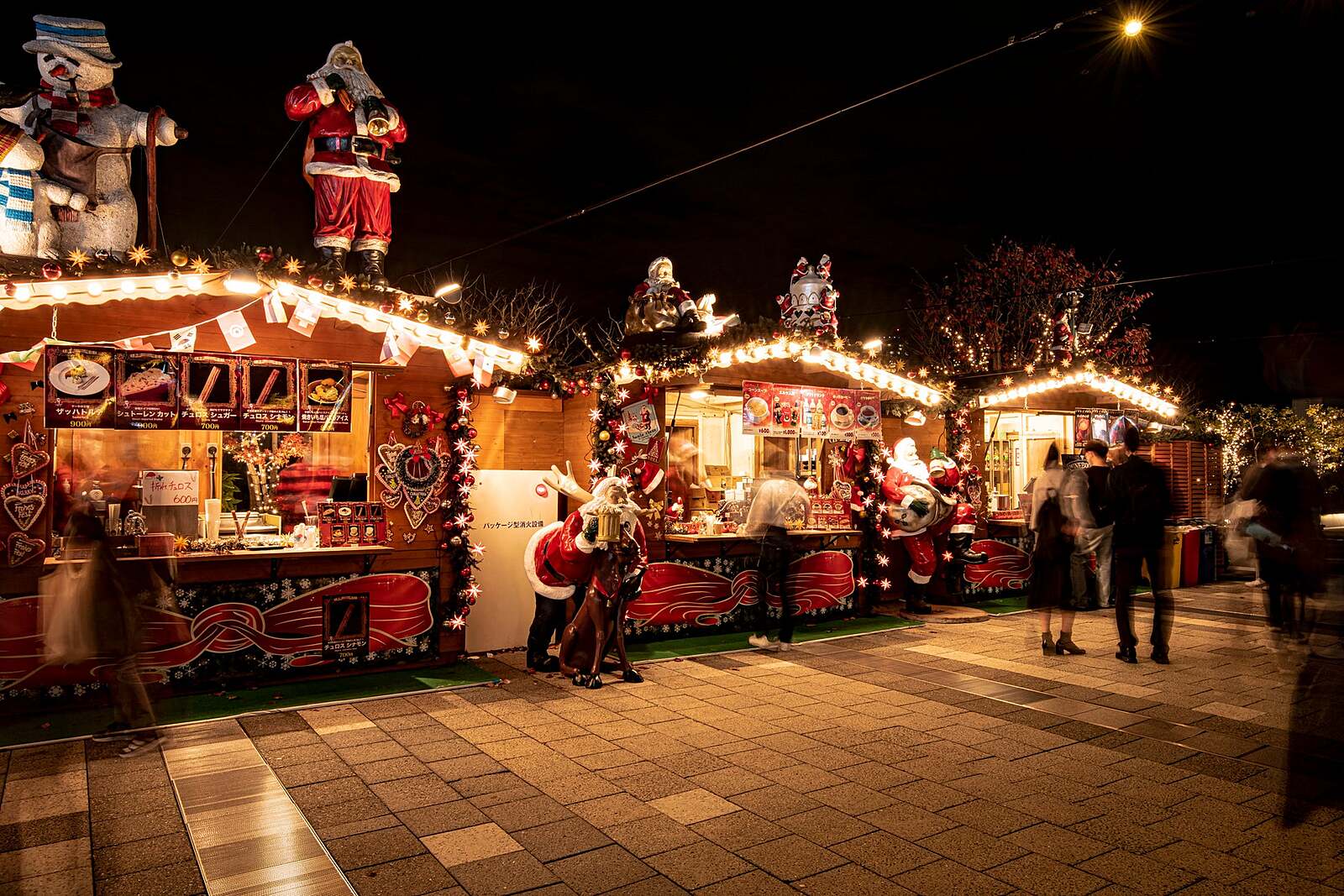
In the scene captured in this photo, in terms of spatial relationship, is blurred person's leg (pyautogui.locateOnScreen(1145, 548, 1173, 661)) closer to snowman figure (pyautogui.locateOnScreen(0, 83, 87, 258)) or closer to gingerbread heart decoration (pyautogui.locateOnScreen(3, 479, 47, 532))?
gingerbread heart decoration (pyautogui.locateOnScreen(3, 479, 47, 532))

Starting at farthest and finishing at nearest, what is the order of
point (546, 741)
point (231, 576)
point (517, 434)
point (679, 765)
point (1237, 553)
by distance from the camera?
point (517, 434) → point (231, 576) → point (1237, 553) → point (546, 741) → point (679, 765)

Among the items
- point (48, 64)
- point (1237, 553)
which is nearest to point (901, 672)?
point (1237, 553)

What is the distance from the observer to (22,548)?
6.62m

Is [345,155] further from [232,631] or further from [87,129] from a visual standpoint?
[232,631]

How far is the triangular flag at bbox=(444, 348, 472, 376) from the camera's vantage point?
839cm

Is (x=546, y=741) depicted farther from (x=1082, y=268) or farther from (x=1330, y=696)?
(x=1082, y=268)

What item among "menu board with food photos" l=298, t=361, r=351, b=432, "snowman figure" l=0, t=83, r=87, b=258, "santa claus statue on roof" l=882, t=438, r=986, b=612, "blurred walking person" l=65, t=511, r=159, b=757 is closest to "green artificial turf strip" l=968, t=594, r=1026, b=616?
"santa claus statue on roof" l=882, t=438, r=986, b=612

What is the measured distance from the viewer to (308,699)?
23.7 ft

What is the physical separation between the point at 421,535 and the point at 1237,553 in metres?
6.97

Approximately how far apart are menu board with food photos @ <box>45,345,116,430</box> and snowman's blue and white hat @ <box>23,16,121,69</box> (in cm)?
262

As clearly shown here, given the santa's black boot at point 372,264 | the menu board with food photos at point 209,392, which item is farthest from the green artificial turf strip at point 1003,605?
the menu board with food photos at point 209,392

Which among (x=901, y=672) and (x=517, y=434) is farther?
(x=517, y=434)

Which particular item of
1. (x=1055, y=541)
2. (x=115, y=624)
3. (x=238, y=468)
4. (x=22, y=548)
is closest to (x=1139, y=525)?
(x=1055, y=541)

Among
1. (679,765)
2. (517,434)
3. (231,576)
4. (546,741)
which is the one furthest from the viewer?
(517,434)
